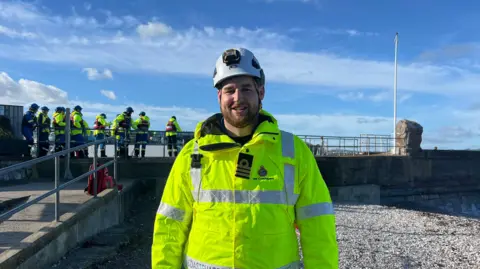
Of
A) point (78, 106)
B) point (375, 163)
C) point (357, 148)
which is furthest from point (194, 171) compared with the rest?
point (357, 148)

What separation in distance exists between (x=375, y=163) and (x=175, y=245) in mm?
16836

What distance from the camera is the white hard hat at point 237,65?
7.36 ft

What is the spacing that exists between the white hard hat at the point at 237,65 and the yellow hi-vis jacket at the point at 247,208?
11.6 inches

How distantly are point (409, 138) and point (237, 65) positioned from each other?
18611 millimetres

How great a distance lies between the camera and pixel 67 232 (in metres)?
5.32

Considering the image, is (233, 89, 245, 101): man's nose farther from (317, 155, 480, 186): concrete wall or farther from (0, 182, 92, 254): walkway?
(317, 155, 480, 186): concrete wall

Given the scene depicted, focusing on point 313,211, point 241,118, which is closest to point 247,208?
point 313,211

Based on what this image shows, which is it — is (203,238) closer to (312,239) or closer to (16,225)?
(312,239)

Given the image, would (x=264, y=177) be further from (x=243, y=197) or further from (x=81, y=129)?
(x=81, y=129)

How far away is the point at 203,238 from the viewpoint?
6.88 feet

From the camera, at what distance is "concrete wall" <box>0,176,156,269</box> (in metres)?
4.04

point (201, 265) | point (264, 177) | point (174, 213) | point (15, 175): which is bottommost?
point (15, 175)

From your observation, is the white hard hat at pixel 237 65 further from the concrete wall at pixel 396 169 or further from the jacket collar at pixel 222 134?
the concrete wall at pixel 396 169

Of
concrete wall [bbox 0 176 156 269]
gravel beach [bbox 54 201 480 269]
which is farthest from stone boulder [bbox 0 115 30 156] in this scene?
concrete wall [bbox 0 176 156 269]
